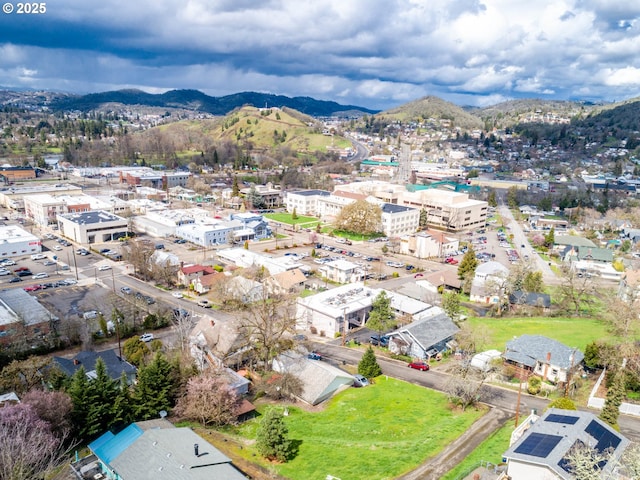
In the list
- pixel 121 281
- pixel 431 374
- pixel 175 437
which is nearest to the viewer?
pixel 175 437

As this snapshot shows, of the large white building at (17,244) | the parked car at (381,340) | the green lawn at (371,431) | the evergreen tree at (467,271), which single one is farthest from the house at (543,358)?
the large white building at (17,244)

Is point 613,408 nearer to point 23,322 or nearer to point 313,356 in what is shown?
point 313,356

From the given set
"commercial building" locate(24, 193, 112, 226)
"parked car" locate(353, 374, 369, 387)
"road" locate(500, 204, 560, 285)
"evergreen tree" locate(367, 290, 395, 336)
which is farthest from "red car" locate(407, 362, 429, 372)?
"commercial building" locate(24, 193, 112, 226)

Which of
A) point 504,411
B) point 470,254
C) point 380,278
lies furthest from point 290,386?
point 470,254

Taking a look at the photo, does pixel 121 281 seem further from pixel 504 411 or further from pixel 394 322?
pixel 504 411

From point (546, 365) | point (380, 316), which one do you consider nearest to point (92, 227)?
point (380, 316)
